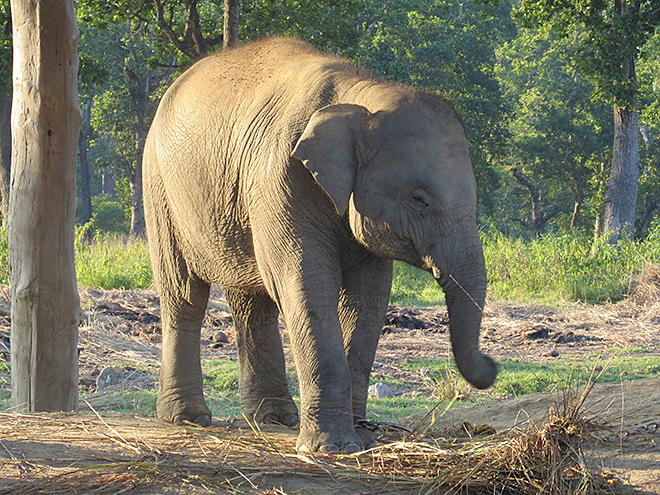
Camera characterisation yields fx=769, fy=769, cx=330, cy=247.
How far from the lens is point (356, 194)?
4098 mm

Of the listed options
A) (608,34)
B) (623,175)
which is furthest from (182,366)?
(623,175)

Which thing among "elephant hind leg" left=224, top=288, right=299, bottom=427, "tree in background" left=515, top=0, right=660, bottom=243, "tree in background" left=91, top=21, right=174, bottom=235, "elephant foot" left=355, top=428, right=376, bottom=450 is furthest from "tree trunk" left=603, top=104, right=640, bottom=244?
"tree in background" left=91, top=21, right=174, bottom=235

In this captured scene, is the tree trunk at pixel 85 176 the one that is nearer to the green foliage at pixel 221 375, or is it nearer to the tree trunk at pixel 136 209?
the tree trunk at pixel 136 209

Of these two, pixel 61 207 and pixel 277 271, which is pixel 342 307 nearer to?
pixel 277 271

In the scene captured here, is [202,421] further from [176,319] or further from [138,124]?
[138,124]

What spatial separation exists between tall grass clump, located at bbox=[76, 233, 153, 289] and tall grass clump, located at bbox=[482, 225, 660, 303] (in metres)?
6.11

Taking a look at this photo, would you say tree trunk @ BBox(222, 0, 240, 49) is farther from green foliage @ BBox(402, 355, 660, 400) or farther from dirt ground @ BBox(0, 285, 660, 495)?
green foliage @ BBox(402, 355, 660, 400)

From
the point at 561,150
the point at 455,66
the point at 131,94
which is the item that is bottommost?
the point at 561,150

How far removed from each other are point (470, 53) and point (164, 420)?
2903 centimetres

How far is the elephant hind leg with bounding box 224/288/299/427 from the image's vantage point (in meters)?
5.39

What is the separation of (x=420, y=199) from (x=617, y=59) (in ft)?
47.4

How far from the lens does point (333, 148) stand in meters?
3.93

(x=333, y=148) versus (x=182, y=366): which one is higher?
(x=333, y=148)

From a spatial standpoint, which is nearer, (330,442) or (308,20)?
(330,442)
